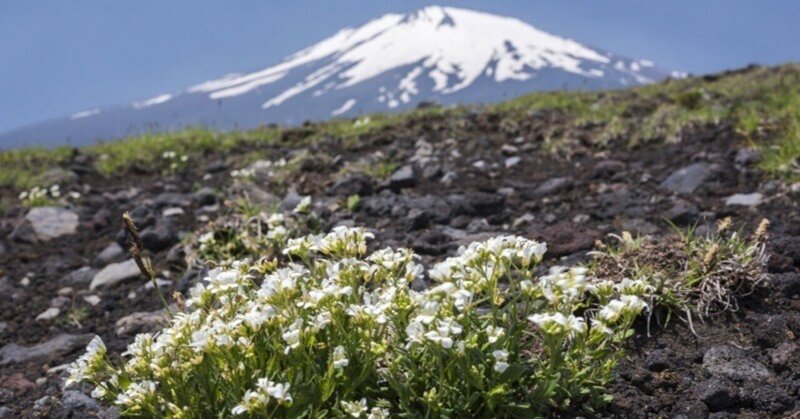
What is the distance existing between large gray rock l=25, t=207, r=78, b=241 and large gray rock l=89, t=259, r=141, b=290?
2527 millimetres

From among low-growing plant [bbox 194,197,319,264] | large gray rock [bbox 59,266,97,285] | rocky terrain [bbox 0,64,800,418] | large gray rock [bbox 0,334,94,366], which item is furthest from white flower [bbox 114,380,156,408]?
large gray rock [bbox 59,266,97,285]

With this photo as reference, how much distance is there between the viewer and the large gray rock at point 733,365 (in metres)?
3.71

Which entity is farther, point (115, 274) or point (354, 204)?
point (354, 204)

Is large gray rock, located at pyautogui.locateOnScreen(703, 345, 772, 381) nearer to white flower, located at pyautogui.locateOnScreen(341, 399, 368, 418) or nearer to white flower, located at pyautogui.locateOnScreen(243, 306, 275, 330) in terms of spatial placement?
white flower, located at pyautogui.locateOnScreen(341, 399, 368, 418)

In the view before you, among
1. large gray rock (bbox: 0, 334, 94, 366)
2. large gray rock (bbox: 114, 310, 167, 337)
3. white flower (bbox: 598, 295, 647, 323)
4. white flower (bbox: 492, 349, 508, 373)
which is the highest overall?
white flower (bbox: 598, 295, 647, 323)

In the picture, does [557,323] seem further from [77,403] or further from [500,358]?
[77,403]

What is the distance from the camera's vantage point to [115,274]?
7.27m

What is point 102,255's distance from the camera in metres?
8.23

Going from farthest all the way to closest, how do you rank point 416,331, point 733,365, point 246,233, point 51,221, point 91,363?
1. point 51,221
2. point 246,233
3. point 733,365
4. point 91,363
5. point 416,331

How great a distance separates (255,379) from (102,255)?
18.9 feet

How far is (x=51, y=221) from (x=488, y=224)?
20.2 feet

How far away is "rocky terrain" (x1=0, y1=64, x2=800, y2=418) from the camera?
386 cm

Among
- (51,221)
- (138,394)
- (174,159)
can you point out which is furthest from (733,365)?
(174,159)

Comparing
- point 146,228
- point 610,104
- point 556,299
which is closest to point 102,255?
point 146,228
